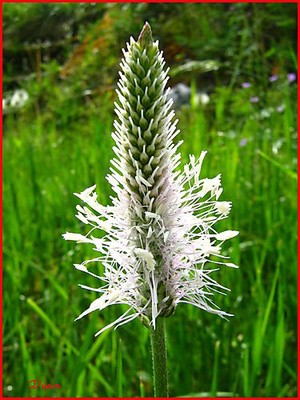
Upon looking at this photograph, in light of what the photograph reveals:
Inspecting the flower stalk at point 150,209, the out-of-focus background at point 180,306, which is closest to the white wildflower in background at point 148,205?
the flower stalk at point 150,209

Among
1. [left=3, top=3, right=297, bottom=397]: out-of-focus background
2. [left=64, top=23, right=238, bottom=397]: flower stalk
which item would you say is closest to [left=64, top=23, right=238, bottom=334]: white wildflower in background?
[left=64, top=23, right=238, bottom=397]: flower stalk

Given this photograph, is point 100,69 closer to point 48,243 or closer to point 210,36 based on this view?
point 210,36

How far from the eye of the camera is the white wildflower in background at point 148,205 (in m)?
0.77

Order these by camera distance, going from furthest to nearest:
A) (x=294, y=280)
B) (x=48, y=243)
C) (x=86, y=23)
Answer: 1. (x=86, y=23)
2. (x=48, y=243)
3. (x=294, y=280)

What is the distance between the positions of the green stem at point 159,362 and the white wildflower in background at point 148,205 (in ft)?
0.06

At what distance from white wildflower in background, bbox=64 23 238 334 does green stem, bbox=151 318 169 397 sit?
0.06 ft

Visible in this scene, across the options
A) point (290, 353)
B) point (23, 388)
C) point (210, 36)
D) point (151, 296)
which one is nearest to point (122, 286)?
point (151, 296)

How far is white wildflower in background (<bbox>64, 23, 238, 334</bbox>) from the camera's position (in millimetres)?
767

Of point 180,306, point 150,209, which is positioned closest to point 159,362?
point 150,209

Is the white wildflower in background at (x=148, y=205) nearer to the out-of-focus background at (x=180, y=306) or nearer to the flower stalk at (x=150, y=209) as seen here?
the flower stalk at (x=150, y=209)

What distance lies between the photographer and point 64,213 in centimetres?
253

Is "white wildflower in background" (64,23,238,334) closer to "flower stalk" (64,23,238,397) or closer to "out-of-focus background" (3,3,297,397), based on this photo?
"flower stalk" (64,23,238,397)

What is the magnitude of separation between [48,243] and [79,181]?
0.34m

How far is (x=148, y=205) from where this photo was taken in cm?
84
